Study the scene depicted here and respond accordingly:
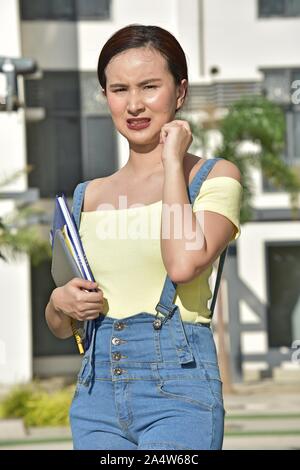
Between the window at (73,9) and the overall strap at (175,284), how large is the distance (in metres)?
22.0

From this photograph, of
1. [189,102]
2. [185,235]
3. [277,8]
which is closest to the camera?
[185,235]

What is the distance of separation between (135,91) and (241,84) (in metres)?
21.1

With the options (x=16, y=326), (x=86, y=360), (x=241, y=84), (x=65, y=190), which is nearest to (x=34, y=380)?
(x=16, y=326)

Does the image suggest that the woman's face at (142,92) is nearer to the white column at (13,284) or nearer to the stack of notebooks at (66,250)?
the stack of notebooks at (66,250)

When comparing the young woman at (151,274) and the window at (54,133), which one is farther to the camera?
the window at (54,133)

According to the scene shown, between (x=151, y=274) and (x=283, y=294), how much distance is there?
2217cm

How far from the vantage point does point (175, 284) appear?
9.86 ft

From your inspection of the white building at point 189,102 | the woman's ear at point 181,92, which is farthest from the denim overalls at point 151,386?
the white building at point 189,102

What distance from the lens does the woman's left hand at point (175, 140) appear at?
10.1ft

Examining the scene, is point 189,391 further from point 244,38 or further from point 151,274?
point 244,38

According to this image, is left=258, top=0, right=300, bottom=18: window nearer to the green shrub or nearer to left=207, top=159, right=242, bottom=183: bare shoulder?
the green shrub

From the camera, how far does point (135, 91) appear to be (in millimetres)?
3152

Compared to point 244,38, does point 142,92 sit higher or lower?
higher

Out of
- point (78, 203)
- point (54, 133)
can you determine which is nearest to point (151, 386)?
point (78, 203)
